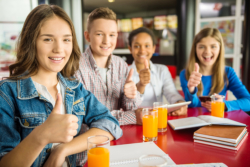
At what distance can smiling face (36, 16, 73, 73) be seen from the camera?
988 millimetres

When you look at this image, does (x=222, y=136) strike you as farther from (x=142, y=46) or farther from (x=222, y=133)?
(x=142, y=46)

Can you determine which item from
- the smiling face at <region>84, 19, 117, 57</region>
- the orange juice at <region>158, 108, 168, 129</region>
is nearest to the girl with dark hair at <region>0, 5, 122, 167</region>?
the orange juice at <region>158, 108, 168, 129</region>

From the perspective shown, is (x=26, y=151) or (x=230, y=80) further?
(x=230, y=80)

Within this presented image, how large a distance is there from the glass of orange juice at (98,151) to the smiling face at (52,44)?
492 millimetres

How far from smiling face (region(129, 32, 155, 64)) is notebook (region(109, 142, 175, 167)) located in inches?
54.1

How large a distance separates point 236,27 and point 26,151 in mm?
5452

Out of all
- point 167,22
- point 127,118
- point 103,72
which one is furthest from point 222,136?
point 167,22

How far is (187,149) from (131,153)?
27cm

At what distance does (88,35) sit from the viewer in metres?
1.63

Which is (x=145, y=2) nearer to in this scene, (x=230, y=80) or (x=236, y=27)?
(x=236, y=27)

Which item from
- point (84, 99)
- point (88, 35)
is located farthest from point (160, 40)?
point (84, 99)

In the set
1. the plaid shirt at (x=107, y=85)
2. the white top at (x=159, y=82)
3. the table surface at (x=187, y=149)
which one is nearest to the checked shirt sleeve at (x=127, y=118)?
the table surface at (x=187, y=149)

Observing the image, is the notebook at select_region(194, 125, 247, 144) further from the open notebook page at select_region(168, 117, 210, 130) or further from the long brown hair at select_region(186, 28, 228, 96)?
the long brown hair at select_region(186, 28, 228, 96)

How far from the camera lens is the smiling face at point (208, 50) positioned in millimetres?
2008
